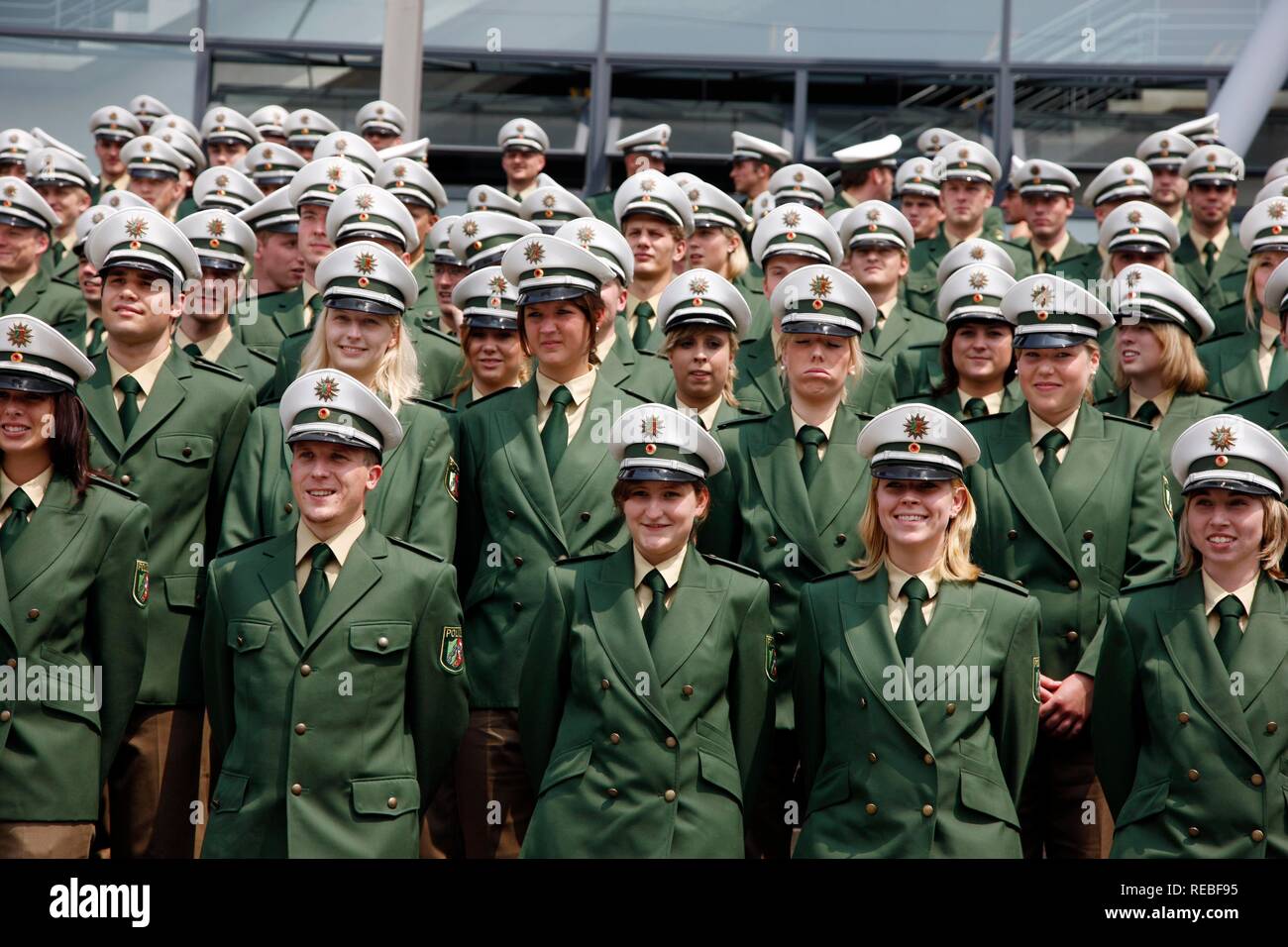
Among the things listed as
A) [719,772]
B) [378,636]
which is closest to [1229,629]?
[719,772]

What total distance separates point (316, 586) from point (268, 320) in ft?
10.7

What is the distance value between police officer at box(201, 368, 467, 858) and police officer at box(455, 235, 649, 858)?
591mm

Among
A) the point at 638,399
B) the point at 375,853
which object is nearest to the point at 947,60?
the point at 638,399

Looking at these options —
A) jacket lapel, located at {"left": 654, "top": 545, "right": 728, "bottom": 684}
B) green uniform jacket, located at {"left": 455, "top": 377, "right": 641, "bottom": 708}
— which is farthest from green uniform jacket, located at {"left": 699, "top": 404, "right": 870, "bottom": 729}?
jacket lapel, located at {"left": 654, "top": 545, "right": 728, "bottom": 684}

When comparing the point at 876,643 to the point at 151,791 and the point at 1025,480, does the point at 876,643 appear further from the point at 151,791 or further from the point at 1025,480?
the point at 151,791

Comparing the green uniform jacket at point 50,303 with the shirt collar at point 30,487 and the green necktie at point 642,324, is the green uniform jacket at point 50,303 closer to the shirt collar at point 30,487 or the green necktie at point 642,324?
the green necktie at point 642,324

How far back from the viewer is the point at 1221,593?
230 inches

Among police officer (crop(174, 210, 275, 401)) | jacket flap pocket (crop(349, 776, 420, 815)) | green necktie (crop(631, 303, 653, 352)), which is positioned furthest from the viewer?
green necktie (crop(631, 303, 653, 352))

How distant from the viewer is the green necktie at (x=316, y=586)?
5.92 meters

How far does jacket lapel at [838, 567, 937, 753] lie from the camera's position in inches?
225

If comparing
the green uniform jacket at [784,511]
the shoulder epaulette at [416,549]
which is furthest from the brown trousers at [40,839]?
the green uniform jacket at [784,511]

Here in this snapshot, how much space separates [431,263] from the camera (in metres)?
10.3

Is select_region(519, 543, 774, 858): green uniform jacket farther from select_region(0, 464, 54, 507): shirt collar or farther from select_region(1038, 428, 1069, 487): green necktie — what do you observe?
select_region(0, 464, 54, 507): shirt collar

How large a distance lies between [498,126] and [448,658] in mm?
10933
